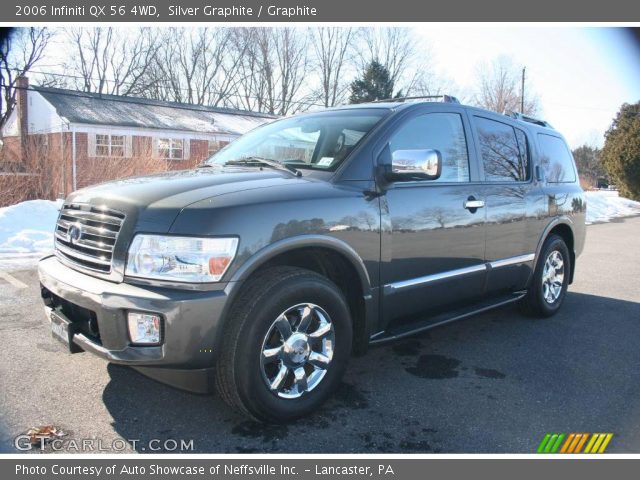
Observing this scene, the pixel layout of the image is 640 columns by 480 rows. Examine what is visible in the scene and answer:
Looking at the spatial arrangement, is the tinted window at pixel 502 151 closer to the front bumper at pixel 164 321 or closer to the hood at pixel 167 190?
the hood at pixel 167 190

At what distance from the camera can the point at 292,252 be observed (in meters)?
3.15

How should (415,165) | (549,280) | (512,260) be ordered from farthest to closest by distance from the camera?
1. (549,280)
2. (512,260)
3. (415,165)

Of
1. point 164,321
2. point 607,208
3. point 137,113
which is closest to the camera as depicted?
point 164,321

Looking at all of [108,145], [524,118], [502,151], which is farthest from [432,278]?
[108,145]

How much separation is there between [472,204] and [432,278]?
72cm

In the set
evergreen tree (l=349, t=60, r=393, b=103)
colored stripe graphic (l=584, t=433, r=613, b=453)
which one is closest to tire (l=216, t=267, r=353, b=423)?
colored stripe graphic (l=584, t=433, r=613, b=453)

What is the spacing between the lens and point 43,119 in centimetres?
2919

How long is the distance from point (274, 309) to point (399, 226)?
3.72 ft

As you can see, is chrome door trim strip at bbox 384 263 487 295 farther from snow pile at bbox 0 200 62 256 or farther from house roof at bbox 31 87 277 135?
house roof at bbox 31 87 277 135

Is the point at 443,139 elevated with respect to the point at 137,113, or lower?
lower

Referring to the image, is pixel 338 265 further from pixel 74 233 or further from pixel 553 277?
pixel 553 277

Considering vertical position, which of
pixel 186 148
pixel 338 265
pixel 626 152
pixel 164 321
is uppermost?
pixel 186 148

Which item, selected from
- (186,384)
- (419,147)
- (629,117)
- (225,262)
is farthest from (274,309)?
(629,117)

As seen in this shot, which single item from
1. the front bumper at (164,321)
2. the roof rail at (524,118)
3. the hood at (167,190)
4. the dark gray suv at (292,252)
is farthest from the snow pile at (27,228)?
the roof rail at (524,118)
